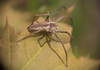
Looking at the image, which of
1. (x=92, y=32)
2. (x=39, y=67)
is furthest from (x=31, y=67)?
(x=92, y=32)

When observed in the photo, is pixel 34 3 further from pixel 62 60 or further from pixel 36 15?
pixel 62 60

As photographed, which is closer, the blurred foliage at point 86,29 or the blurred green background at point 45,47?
the blurred green background at point 45,47

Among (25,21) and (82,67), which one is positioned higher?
(25,21)

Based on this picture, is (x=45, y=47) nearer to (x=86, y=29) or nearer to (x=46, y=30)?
(x=46, y=30)

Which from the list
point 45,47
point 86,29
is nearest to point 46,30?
point 45,47

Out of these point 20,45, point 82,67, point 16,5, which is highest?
point 16,5

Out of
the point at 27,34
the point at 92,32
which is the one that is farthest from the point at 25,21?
the point at 92,32

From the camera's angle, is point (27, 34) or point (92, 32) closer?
point (27, 34)

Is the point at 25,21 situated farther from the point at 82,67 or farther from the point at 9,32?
the point at 82,67

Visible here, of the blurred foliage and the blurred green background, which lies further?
the blurred foliage
